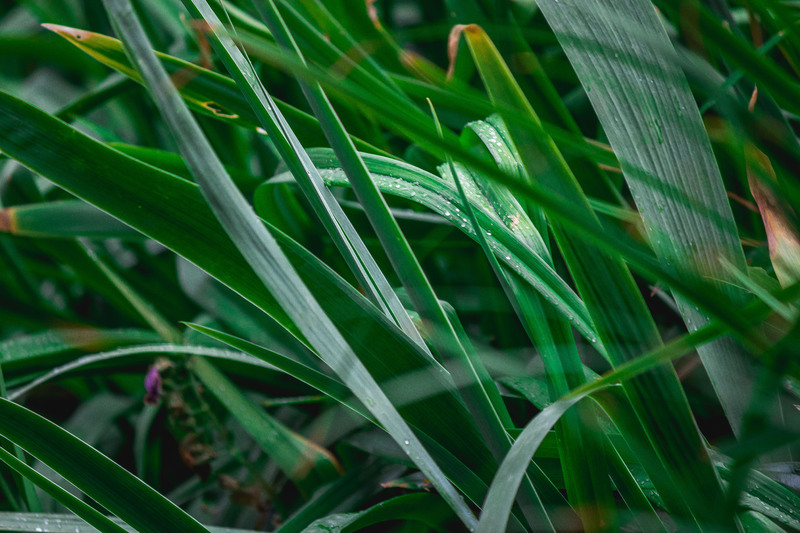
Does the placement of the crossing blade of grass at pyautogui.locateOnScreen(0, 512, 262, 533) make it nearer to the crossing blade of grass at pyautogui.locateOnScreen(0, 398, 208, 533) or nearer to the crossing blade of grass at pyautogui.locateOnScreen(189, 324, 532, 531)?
the crossing blade of grass at pyautogui.locateOnScreen(0, 398, 208, 533)

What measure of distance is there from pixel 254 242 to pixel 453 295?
17.1 inches

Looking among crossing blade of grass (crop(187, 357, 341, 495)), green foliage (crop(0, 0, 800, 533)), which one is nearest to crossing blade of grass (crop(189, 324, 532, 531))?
green foliage (crop(0, 0, 800, 533))

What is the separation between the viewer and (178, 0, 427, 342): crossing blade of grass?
28 centimetres

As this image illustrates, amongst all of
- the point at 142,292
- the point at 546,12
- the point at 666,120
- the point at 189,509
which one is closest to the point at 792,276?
the point at 666,120

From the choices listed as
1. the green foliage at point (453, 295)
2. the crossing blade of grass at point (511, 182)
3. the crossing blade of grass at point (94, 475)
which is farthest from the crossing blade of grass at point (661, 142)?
the crossing blade of grass at point (94, 475)

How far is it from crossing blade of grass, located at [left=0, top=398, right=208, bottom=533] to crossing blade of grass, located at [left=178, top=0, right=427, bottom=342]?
0.18 meters

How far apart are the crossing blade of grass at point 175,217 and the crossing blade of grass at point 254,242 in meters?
0.09

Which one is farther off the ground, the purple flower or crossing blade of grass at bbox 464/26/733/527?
crossing blade of grass at bbox 464/26/733/527

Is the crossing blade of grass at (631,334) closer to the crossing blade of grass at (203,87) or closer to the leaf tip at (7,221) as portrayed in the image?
the crossing blade of grass at (203,87)

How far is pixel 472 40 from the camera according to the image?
34cm

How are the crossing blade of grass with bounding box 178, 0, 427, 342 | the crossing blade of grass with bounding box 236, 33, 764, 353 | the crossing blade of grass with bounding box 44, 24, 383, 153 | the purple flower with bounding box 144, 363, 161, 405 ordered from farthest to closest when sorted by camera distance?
the purple flower with bounding box 144, 363, 161, 405, the crossing blade of grass with bounding box 44, 24, 383, 153, the crossing blade of grass with bounding box 178, 0, 427, 342, the crossing blade of grass with bounding box 236, 33, 764, 353

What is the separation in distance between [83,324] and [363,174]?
0.62 m

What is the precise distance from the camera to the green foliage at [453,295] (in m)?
0.23

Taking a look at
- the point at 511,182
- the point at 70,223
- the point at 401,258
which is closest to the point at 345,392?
the point at 401,258
